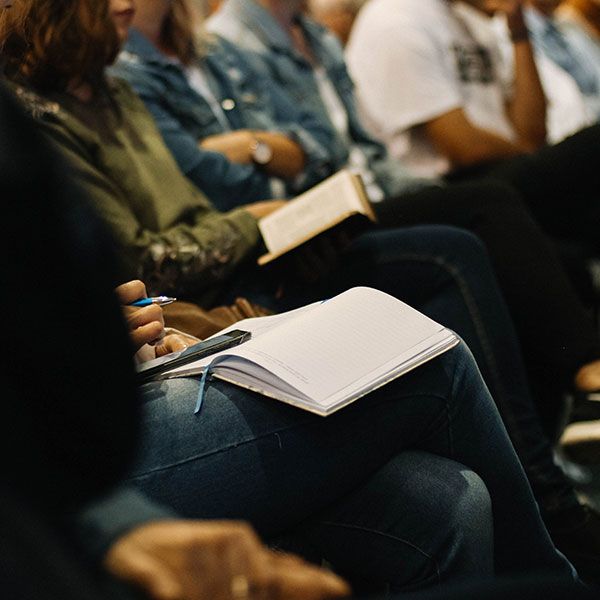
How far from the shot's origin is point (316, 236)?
1.61 meters

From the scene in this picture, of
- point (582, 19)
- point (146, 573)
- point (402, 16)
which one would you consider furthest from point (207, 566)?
point (582, 19)

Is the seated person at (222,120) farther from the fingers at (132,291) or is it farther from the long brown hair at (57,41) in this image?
the fingers at (132,291)

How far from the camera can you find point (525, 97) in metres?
2.91

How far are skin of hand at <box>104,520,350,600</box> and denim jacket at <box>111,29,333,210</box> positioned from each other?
129 cm

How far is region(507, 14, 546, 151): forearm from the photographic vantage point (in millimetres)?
2902

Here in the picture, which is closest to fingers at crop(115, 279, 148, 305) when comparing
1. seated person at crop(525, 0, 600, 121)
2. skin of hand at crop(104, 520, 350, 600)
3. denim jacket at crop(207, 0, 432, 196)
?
skin of hand at crop(104, 520, 350, 600)

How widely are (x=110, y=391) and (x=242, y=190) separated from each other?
1405 millimetres

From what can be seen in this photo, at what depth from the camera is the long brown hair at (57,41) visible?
1186 mm

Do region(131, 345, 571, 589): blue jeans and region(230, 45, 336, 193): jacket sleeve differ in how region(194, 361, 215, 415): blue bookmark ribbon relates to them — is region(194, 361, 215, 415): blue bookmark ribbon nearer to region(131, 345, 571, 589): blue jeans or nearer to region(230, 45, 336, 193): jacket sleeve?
region(131, 345, 571, 589): blue jeans

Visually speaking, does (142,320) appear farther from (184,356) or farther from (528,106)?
(528,106)

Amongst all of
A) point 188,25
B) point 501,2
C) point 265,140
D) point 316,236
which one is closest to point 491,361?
point 316,236

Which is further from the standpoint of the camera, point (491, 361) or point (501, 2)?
point (501, 2)

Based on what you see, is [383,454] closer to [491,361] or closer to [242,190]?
[491,361]


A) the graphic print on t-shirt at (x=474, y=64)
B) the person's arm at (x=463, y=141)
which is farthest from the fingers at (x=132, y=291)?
the graphic print on t-shirt at (x=474, y=64)
